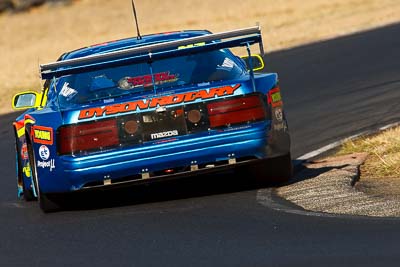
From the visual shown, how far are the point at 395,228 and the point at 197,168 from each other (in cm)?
211

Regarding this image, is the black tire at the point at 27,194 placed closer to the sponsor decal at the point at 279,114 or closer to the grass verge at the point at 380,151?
the sponsor decal at the point at 279,114

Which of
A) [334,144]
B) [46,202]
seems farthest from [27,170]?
[334,144]

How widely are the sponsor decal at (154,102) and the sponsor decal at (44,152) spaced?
1.13 ft

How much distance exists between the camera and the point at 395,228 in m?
6.82

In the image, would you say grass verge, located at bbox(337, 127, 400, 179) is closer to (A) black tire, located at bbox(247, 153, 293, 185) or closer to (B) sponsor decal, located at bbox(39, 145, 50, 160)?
(A) black tire, located at bbox(247, 153, 293, 185)

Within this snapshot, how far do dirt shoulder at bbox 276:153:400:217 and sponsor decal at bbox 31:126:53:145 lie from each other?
1672 millimetres

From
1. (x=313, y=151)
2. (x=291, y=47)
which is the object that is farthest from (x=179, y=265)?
(x=291, y=47)

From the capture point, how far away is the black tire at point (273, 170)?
29.3 ft

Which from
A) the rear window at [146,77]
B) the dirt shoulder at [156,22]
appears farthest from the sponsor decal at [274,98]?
the dirt shoulder at [156,22]

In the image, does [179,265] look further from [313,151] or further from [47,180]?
[313,151]

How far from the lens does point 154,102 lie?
28.0 feet

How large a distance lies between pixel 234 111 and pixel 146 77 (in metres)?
0.94

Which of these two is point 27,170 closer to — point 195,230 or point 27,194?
point 27,194

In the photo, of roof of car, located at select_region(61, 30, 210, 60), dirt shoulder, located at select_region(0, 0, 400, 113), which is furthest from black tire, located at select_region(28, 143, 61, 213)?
dirt shoulder, located at select_region(0, 0, 400, 113)
